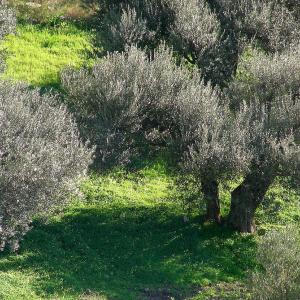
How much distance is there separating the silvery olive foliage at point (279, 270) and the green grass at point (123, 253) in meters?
4.38

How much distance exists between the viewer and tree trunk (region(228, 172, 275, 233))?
2353 centimetres

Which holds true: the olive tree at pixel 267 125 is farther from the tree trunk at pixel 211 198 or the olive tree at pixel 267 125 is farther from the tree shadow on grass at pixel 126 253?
the tree shadow on grass at pixel 126 253

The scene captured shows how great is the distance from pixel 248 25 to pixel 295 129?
288 inches

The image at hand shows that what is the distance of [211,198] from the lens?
2475cm

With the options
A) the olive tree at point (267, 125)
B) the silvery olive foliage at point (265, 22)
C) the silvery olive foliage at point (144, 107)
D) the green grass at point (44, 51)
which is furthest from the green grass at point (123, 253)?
the green grass at point (44, 51)

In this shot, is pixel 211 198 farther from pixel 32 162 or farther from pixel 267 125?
pixel 32 162

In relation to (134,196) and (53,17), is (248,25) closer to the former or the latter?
(134,196)

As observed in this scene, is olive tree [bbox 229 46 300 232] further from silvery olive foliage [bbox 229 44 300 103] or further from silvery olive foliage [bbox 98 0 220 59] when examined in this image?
silvery olive foliage [bbox 98 0 220 59]

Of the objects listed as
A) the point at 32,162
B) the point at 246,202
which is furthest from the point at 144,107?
the point at 32,162

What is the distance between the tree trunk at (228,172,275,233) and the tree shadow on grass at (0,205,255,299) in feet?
1.77

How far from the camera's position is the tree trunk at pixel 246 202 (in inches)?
926

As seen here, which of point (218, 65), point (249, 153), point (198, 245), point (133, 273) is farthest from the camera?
point (218, 65)

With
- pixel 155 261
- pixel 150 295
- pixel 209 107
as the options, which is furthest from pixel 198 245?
pixel 209 107

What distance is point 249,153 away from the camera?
2112cm
